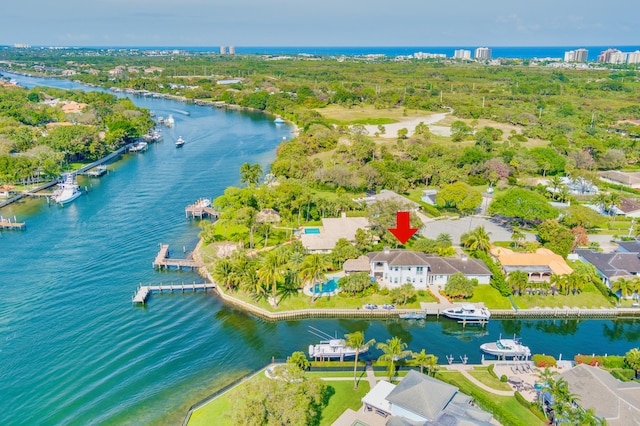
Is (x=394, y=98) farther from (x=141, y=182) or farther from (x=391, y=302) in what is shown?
(x=391, y=302)

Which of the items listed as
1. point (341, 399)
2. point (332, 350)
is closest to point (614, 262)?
point (332, 350)

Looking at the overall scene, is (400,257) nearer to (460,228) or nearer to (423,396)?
(460,228)

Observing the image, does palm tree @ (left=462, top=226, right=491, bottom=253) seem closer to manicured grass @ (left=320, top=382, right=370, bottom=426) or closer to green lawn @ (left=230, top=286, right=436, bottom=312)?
green lawn @ (left=230, top=286, right=436, bottom=312)

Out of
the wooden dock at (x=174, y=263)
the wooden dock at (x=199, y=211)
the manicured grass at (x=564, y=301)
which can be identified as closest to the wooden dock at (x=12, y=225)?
the wooden dock at (x=199, y=211)

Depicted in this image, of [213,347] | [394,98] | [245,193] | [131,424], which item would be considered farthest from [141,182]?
[394,98]

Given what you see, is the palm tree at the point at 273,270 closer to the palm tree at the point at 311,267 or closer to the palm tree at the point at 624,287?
the palm tree at the point at 311,267
